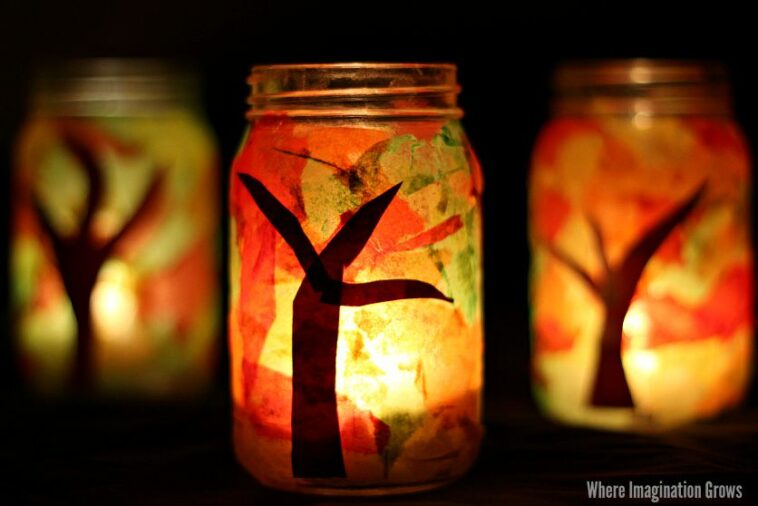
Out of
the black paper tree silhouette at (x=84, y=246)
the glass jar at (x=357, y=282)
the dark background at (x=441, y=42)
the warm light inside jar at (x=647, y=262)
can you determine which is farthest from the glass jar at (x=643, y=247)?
the black paper tree silhouette at (x=84, y=246)

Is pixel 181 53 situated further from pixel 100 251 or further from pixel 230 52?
pixel 100 251

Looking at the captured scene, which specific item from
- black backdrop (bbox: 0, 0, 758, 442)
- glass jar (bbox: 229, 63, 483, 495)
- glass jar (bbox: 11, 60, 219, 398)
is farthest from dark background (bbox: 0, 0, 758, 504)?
glass jar (bbox: 229, 63, 483, 495)

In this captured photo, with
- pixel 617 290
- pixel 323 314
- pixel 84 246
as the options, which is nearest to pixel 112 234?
pixel 84 246

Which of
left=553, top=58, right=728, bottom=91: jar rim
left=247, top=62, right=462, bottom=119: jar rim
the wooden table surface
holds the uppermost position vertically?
left=553, top=58, right=728, bottom=91: jar rim

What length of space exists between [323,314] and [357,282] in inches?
1.8

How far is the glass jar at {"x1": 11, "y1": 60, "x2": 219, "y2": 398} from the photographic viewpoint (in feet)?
5.09

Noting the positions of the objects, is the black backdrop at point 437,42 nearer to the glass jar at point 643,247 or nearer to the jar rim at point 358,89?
the glass jar at point 643,247

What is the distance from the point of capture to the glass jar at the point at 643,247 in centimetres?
142

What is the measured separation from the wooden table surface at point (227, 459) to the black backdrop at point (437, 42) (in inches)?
21.3

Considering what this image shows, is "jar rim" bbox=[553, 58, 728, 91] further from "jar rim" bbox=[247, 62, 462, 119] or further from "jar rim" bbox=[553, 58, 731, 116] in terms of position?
"jar rim" bbox=[247, 62, 462, 119]

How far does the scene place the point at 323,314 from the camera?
3.84 ft

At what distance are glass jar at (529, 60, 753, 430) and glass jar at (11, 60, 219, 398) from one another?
1.56ft

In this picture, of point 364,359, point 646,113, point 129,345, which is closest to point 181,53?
point 129,345

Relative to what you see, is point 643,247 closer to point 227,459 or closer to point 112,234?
point 227,459
